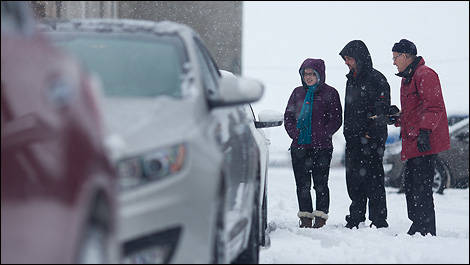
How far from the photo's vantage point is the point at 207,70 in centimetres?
504

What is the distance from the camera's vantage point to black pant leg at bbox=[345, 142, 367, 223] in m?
8.60

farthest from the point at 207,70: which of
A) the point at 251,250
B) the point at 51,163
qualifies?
the point at 51,163

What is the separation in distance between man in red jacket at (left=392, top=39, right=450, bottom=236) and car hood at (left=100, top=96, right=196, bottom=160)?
3.98 meters

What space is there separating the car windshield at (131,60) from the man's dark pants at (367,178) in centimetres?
413

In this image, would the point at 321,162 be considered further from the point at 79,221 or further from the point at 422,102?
the point at 79,221

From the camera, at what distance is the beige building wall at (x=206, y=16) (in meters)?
24.1

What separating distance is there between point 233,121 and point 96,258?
1996 millimetres

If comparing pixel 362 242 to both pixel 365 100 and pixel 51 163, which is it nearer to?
pixel 365 100

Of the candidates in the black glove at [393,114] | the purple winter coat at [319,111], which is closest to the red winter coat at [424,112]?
the black glove at [393,114]

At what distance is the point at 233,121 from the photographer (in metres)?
4.78

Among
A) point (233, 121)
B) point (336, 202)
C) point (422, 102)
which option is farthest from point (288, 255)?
point (336, 202)

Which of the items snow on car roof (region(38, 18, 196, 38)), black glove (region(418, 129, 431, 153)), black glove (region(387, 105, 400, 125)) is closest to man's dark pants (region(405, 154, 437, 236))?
black glove (region(418, 129, 431, 153))

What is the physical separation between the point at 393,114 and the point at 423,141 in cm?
91

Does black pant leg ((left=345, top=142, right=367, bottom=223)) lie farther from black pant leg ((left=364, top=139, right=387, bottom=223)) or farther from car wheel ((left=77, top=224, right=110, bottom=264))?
car wheel ((left=77, top=224, right=110, bottom=264))
